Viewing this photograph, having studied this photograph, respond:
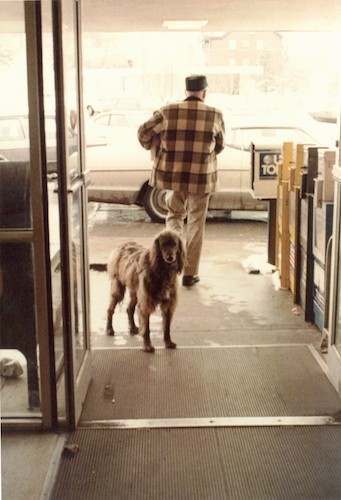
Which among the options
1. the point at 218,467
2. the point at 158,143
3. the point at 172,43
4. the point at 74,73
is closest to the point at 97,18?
the point at 158,143

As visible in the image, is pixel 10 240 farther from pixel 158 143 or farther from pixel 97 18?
pixel 97 18

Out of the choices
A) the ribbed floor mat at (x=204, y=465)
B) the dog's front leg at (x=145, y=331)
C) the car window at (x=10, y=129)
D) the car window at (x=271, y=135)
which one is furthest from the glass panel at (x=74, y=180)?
the car window at (x=271, y=135)

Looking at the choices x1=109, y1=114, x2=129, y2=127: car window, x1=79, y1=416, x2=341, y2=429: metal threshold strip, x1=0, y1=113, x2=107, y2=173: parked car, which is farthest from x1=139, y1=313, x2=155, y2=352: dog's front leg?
x1=109, y1=114, x2=129, y2=127: car window

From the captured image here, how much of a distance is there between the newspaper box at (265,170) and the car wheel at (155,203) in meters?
2.70

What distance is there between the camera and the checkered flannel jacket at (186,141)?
21.5ft

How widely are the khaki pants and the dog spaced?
5.05 ft

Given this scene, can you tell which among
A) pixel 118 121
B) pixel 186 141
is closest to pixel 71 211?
pixel 186 141

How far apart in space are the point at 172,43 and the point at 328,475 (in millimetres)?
25099

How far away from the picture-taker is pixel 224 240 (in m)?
9.15

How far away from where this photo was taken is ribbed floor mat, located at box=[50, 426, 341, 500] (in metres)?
3.35

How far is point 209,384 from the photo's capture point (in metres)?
4.62

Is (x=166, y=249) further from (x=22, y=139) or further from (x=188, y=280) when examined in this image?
(x=188, y=280)

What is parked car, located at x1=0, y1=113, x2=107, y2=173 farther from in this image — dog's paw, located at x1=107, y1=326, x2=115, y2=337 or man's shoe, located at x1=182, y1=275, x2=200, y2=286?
man's shoe, located at x1=182, y1=275, x2=200, y2=286

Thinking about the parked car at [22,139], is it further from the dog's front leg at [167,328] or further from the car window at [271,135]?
the car window at [271,135]
